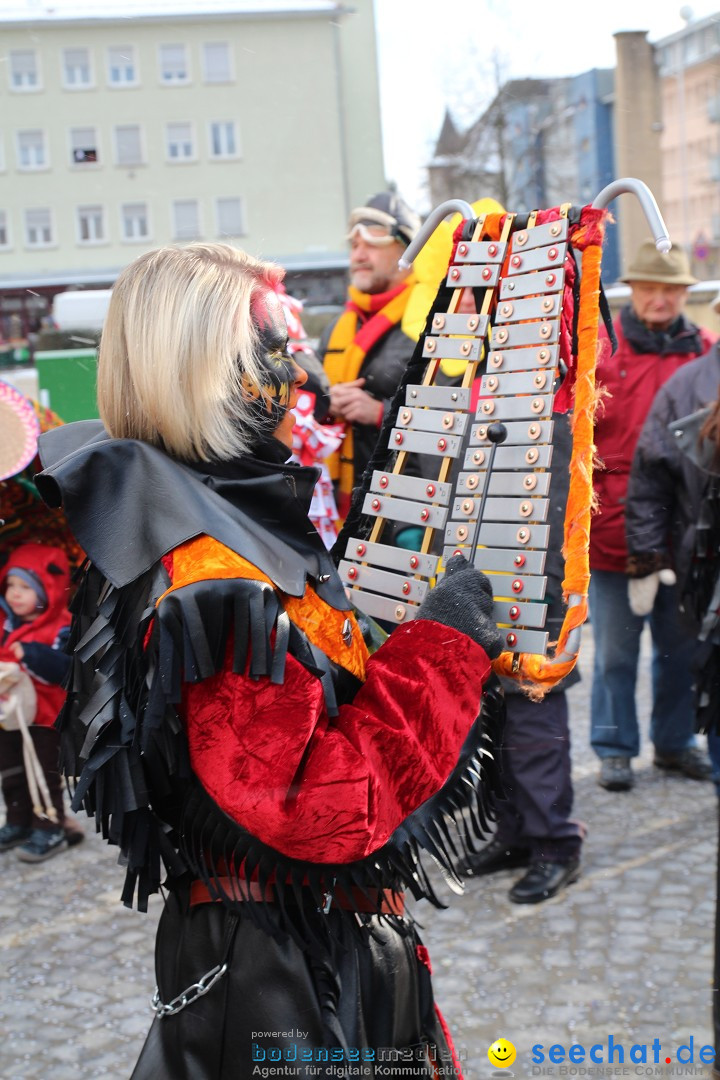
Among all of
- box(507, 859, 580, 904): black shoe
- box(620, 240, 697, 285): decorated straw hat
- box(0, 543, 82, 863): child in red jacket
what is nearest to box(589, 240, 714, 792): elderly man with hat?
box(620, 240, 697, 285): decorated straw hat

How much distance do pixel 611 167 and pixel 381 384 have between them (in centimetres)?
312

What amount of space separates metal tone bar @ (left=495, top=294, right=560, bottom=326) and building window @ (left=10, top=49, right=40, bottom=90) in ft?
19.9

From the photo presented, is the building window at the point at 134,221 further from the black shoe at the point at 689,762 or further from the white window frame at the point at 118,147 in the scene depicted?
the black shoe at the point at 689,762

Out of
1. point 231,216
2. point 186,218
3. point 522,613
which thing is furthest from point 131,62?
point 522,613

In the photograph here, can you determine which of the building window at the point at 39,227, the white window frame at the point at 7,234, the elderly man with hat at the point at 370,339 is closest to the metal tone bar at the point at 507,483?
the elderly man with hat at the point at 370,339

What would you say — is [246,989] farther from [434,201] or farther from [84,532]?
[434,201]

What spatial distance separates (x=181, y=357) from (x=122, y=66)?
25.4ft

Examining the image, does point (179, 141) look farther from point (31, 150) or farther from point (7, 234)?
point (7, 234)

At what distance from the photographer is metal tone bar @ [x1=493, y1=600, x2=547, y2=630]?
1732mm

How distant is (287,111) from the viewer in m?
8.55

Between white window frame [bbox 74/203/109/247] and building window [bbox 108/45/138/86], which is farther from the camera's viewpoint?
white window frame [bbox 74/203/109/247]

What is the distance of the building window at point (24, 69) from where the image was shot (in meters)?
7.05

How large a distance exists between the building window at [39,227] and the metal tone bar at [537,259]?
301 inches

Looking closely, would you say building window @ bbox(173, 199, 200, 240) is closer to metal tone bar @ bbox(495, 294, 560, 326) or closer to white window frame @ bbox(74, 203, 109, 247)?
white window frame @ bbox(74, 203, 109, 247)
